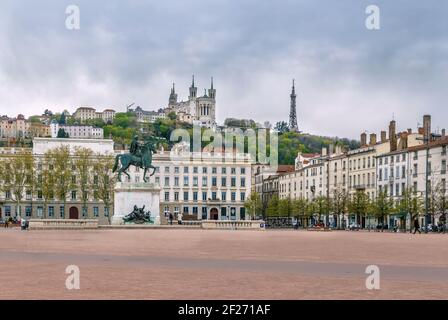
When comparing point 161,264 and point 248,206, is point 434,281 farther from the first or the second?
point 248,206

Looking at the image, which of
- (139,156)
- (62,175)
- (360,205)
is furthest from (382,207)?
(62,175)

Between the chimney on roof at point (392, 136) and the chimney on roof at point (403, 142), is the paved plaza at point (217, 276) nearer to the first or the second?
the chimney on roof at point (403, 142)

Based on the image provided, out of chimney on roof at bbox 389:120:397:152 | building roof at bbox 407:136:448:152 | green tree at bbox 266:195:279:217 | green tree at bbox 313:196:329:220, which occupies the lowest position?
green tree at bbox 266:195:279:217

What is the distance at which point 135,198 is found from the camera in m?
72.2

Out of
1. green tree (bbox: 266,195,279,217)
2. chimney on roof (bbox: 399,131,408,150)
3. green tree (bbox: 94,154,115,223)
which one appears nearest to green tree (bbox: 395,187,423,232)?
Answer: chimney on roof (bbox: 399,131,408,150)

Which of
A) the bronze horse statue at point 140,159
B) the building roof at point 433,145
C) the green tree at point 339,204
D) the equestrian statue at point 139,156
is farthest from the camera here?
the green tree at point 339,204

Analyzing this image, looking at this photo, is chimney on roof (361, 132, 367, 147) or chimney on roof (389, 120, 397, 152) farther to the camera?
chimney on roof (361, 132, 367, 147)

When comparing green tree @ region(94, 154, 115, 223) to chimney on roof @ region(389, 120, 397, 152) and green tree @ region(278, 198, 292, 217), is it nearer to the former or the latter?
green tree @ region(278, 198, 292, 217)

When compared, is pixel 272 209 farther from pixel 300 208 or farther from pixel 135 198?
pixel 135 198

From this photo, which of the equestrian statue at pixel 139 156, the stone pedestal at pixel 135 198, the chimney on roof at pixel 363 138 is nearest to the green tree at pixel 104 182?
the stone pedestal at pixel 135 198

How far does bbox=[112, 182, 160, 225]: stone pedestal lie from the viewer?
71875 millimetres

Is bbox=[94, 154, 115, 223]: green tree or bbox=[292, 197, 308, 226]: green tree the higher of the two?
bbox=[94, 154, 115, 223]: green tree

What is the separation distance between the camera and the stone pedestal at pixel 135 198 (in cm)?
7188
